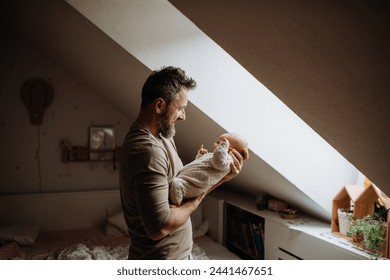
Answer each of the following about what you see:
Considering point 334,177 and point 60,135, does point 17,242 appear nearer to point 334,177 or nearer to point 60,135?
point 60,135

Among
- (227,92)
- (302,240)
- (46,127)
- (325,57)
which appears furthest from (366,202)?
(46,127)

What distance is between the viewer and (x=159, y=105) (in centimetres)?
104

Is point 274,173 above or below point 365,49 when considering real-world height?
below

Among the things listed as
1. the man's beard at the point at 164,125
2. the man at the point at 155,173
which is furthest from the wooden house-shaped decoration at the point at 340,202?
the man's beard at the point at 164,125

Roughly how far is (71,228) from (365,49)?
3.12m

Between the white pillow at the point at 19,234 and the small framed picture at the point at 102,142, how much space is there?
2.88ft

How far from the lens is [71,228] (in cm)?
345

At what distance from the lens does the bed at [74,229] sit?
105 inches

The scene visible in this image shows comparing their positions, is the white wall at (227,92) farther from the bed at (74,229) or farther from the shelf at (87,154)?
the shelf at (87,154)

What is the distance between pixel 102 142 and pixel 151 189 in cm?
278

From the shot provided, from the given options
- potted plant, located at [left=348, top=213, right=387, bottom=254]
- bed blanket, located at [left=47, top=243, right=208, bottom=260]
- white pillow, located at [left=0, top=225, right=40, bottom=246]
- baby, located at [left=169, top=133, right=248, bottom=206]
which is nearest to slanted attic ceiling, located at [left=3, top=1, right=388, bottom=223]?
potted plant, located at [left=348, top=213, right=387, bottom=254]
